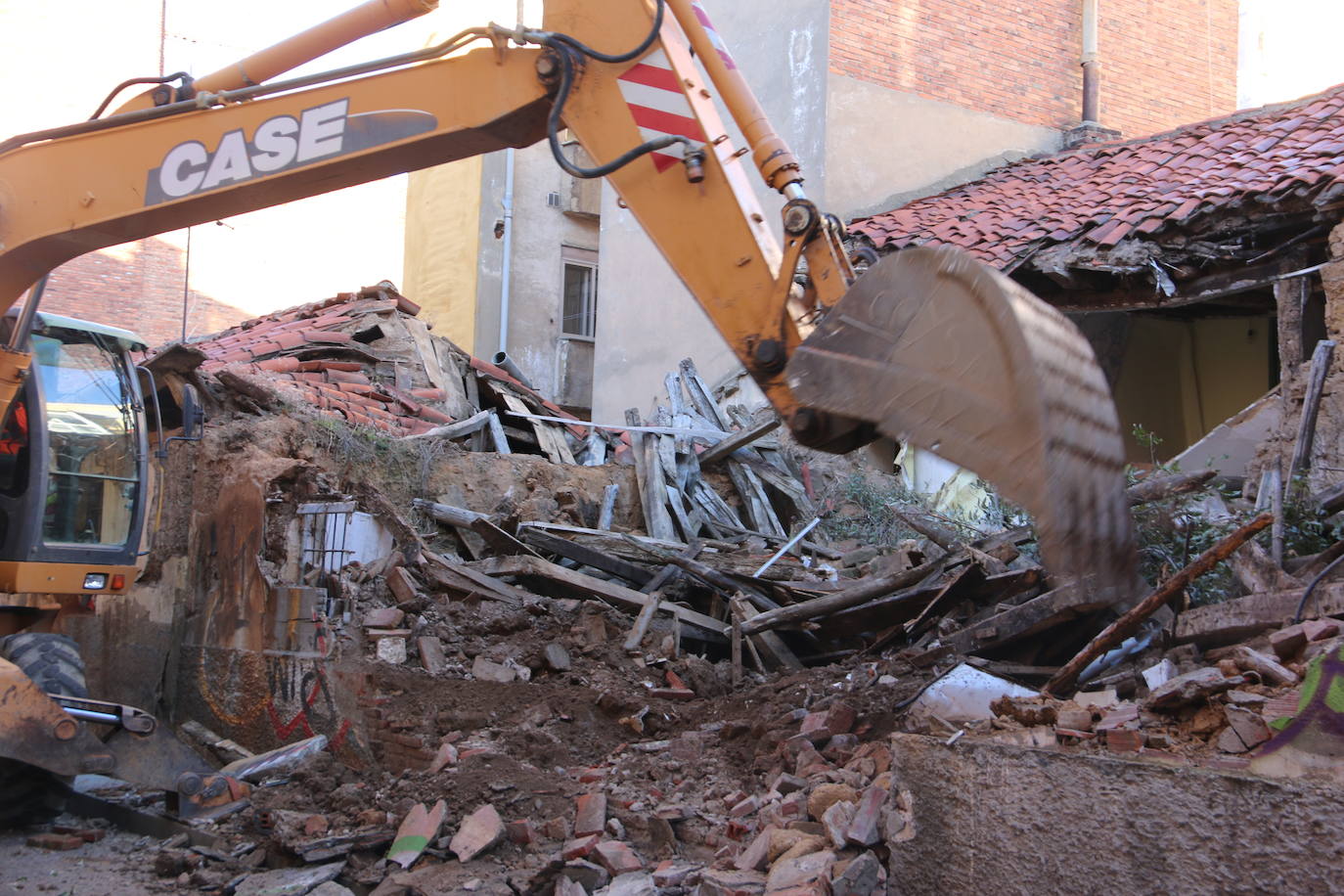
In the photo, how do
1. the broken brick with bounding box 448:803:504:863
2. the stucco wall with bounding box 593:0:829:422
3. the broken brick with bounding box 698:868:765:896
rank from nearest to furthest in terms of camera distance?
the broken brick with bounding box 698:868:765:896, the broken brick with bounding box 448:803:504:863, the stucco wall with bounding box 593:0:829:422

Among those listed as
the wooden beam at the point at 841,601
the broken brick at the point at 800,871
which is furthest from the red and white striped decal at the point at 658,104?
the wooden beam at the point at 841,601

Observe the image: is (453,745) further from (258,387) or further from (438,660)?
(258,387)

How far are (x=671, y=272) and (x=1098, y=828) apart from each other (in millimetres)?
10437

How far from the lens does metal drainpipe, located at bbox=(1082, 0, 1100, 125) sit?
652 inches

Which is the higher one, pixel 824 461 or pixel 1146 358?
pixel 1146 358

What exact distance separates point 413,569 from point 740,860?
402 cm

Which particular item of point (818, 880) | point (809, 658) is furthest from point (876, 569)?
point (818, 880)

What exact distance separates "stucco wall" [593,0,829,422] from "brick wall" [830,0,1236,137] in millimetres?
625

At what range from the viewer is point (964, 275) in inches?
128

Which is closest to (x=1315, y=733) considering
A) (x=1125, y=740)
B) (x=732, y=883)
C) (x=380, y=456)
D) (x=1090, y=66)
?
(x=1125, y=740)

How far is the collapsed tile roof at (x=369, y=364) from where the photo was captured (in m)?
11.0

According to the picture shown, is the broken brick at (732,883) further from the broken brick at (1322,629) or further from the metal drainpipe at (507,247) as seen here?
the metal drainpipe at (507,247)

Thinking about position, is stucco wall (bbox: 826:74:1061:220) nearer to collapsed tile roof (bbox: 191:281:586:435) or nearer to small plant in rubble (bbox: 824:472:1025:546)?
small plant in rubble (bbox: 824:472:1025:546)

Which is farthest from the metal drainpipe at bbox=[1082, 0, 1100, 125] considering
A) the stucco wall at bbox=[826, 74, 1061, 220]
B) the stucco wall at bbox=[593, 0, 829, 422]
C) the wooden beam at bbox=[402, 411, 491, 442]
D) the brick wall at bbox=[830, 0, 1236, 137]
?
the wooden beam at bbox=[402, 411, 491, 442]
